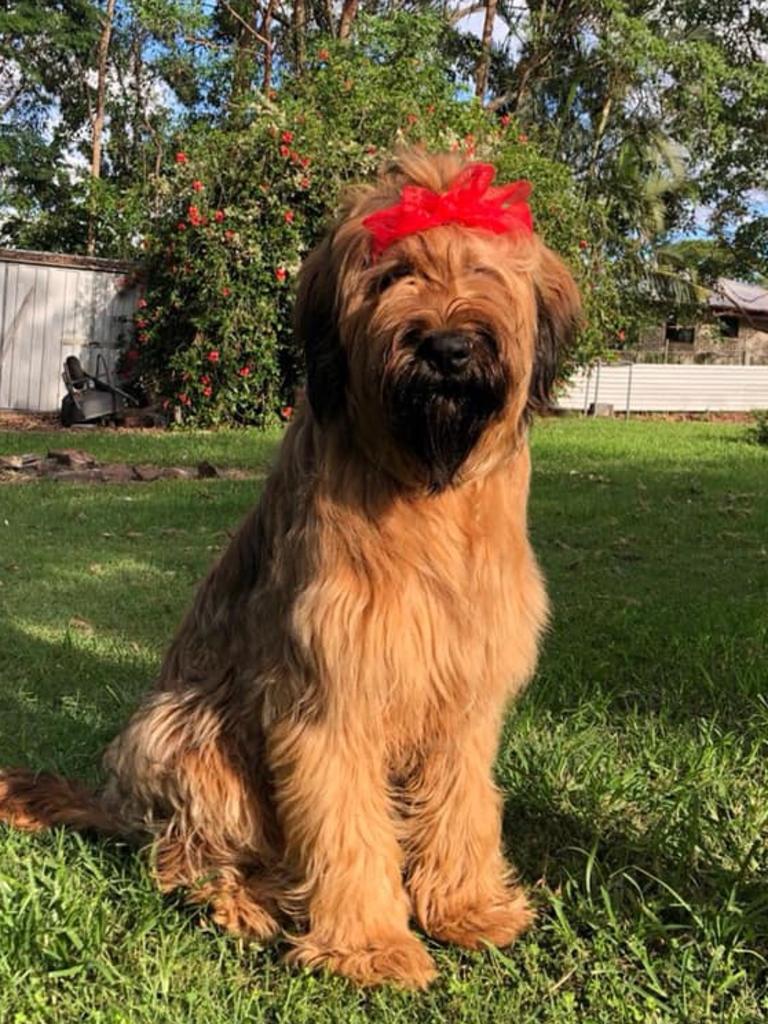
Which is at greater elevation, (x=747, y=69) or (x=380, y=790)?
(x=747, y=69)

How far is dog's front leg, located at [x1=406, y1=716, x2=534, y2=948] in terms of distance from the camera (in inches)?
111

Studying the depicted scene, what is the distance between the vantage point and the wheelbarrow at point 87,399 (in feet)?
51.4

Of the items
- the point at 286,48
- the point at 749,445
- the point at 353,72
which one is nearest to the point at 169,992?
the point at 749,445

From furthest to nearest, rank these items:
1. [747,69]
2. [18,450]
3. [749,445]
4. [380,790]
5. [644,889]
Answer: [747,69], [749,445], [18,450], [644,889], [380,790]

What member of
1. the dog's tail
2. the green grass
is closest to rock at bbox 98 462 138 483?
the green grass

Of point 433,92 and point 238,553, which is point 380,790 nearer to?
point 238,553

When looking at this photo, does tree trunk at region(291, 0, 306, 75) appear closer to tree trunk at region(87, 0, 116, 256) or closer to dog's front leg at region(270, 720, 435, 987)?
tree trunk at region(87, 0, 116, 256)

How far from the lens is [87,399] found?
15.7m

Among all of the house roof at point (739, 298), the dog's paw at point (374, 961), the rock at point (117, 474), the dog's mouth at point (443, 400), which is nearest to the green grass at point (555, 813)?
the dog's paw at point (374, 961)

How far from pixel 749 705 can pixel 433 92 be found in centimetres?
1538

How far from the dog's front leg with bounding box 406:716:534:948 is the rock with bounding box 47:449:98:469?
901cm

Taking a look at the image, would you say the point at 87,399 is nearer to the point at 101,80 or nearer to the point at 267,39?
the point at 267,39

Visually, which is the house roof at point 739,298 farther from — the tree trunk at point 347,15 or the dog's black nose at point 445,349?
the dog's black nose at point 445,349

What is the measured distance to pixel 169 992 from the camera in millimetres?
2463
